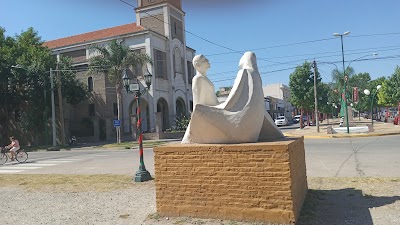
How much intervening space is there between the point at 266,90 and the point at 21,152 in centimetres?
9078

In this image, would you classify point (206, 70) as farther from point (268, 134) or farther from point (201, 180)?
point (201, 180)

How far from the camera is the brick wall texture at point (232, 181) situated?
18.2 feet

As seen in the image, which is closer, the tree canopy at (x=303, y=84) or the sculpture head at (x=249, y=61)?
the sculpture head at (x=249, y=61)

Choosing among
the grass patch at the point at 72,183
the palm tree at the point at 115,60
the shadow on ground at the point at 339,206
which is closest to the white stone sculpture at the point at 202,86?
the shadow on ground at the point at 339,206

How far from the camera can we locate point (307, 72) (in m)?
46.0

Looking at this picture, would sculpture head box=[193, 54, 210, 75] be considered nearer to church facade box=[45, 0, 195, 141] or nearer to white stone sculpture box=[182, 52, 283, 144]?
white stone sculpture box=[182, 52, 283, 144]

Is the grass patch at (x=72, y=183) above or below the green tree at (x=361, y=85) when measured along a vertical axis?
below

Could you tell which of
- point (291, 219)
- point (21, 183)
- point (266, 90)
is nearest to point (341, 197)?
point (291, 219)

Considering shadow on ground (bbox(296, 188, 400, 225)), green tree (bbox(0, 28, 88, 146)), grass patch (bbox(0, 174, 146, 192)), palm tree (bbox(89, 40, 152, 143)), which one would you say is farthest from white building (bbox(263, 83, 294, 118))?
shadow on ground (bbox(296, 188, 400, 225))

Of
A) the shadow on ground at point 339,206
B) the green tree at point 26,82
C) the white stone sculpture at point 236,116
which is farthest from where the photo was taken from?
the green tree at point 26,82

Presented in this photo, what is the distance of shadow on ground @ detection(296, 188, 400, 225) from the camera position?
19.0 feet

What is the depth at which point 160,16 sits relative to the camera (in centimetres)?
4388

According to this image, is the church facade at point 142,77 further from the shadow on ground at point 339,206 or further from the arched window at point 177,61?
the shadow on ground at point 339,206

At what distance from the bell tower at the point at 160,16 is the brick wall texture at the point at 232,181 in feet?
127
